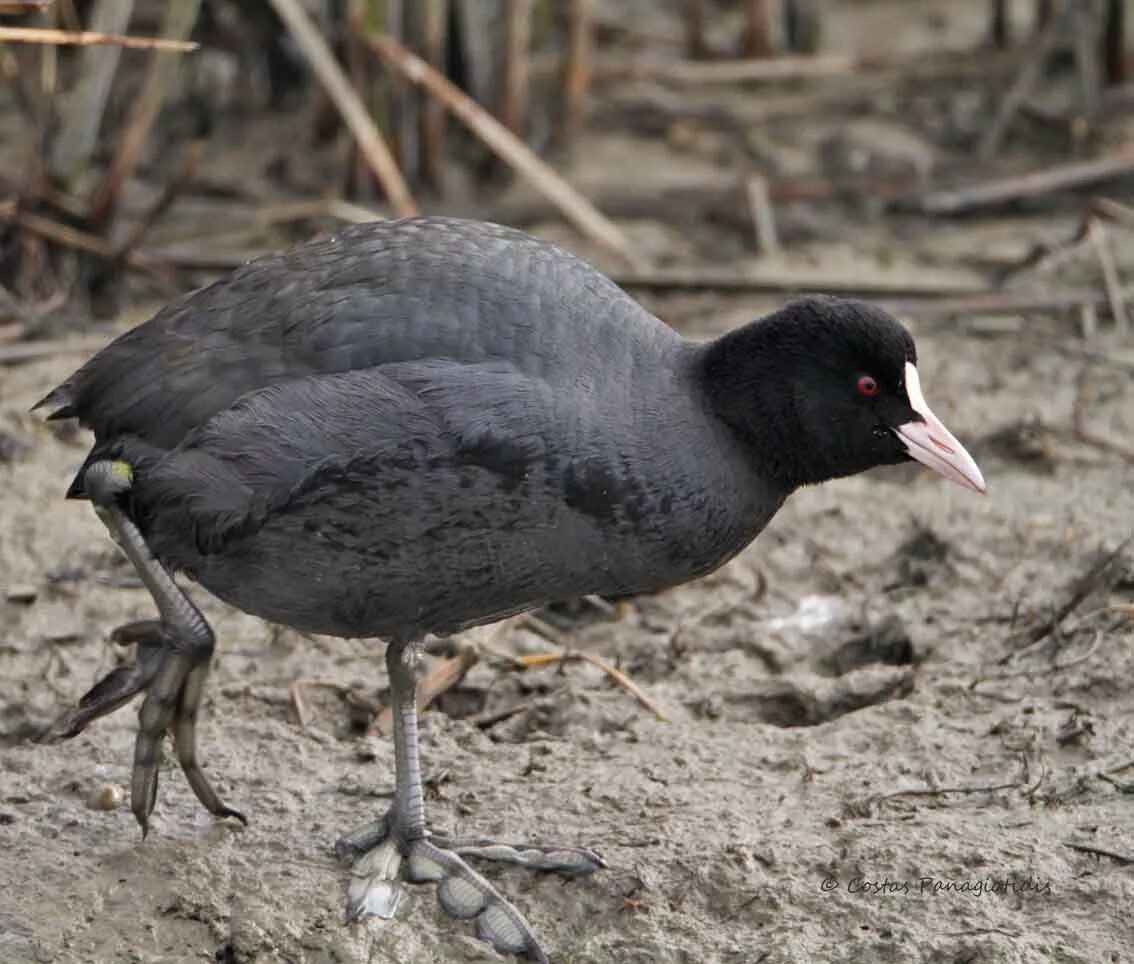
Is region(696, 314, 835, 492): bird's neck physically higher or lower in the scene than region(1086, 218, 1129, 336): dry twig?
higher

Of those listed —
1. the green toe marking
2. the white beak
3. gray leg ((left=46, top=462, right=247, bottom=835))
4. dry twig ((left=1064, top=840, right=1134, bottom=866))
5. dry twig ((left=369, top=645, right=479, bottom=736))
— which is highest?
the white beak

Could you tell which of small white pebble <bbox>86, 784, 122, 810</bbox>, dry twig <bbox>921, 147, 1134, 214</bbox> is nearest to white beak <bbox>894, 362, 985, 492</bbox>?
small white pebble <bbox>86, 784, 122, 810</bbox>

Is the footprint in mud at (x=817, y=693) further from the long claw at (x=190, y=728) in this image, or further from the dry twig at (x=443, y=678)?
the long claw at (x=190, y=728)

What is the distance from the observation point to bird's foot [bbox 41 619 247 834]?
3.50m

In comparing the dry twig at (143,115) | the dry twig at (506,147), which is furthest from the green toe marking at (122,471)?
the dry twig at (506,147)

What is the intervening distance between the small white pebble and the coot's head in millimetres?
1351

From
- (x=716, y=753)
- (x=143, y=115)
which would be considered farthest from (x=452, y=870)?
(x=143, y=115)

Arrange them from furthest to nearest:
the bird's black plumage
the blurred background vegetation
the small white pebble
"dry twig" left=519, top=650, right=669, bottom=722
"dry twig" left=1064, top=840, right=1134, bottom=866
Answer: the blurred background vegetation
"dry twig" left=519, top=650, right=669, bottom=722
the small white pebble
"dry twig" left=1064, top=840, right=1134, bottom=866
the bird's black plumage

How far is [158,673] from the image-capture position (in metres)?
3.52

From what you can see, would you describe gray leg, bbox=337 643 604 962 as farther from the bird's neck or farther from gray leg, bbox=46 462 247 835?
the bird's neck

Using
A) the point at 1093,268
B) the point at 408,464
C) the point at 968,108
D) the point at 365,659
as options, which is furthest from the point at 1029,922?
the point at 968,108

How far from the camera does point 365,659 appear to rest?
170 inches

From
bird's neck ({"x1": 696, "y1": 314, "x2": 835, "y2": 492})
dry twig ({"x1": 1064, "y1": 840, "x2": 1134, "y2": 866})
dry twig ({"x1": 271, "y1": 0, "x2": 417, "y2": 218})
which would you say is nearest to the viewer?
dry twig ({"x1": 1064, "y1": 840, "x2": 1134, "y2": 866})

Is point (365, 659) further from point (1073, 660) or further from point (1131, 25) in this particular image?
point (1131, 25)
